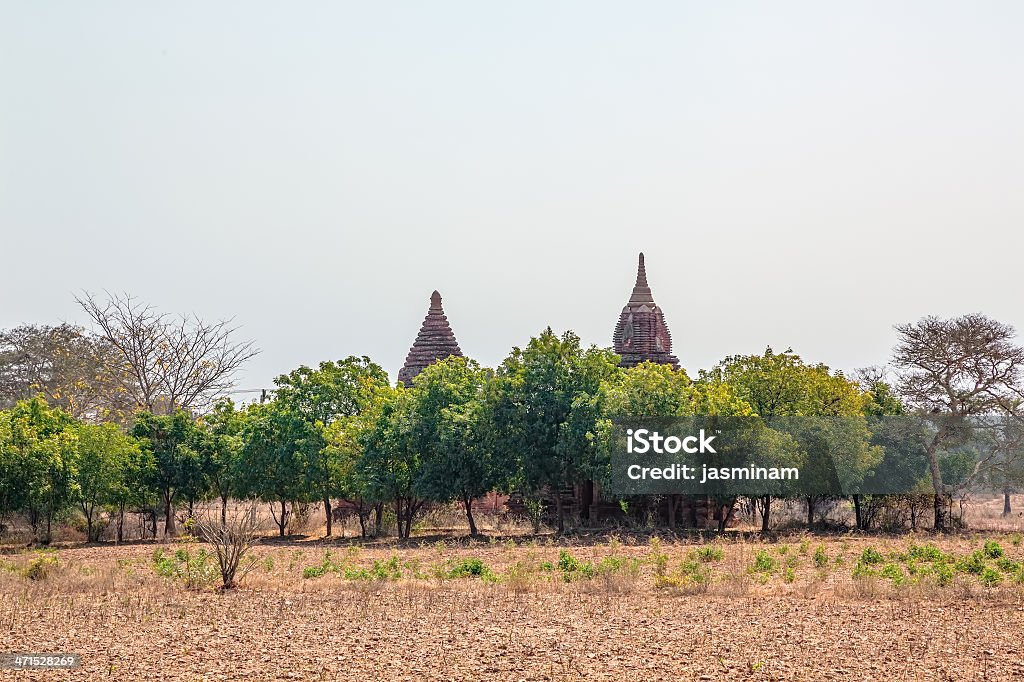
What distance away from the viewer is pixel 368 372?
4131 cm

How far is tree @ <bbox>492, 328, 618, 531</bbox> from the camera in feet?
111

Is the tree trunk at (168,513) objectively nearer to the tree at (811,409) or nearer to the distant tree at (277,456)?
the distant tree at (277,456)

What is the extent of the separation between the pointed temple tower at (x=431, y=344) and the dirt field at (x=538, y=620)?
98.2 feet

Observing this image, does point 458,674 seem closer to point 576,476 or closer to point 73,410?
point 576,476

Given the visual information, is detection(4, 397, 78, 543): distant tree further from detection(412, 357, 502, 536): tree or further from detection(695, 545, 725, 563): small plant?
detection(695, 545, 725, 563): small plant

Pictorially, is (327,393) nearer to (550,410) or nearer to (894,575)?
(550,410)

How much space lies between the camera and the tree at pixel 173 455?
38344 mm

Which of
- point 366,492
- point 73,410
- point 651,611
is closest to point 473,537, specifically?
point 366,492

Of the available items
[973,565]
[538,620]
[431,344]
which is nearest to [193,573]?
[538,620]

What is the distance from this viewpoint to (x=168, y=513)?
38375 mm

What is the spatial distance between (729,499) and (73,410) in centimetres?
3268

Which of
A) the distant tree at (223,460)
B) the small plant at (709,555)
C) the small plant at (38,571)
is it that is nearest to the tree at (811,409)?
the small plant at (709,555)

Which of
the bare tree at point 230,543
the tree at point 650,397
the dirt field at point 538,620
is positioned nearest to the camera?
the dirt field at point 538,620

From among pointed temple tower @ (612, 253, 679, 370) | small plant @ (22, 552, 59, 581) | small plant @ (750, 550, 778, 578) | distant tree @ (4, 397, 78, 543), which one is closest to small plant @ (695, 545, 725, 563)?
small plant @ (750, 550, 778, 578)
